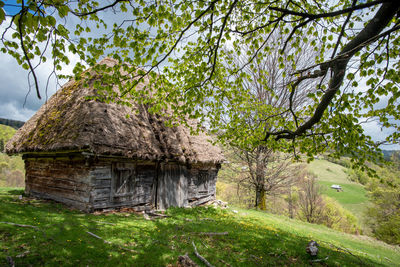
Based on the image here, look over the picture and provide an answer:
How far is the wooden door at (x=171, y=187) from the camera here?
9.30m

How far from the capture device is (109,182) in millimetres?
7355

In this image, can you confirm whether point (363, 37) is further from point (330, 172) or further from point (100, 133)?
point (330, 172)

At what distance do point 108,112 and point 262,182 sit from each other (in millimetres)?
11594

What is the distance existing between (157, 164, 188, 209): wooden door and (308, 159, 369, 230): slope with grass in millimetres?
28074

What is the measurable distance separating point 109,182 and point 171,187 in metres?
3.19

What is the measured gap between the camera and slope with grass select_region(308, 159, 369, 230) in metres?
37.8

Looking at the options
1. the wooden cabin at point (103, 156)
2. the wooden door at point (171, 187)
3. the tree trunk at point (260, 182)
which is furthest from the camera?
the tree trunk at point (260, 182)

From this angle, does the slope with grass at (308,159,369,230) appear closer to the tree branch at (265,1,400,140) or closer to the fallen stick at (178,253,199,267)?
the tree branch at (265,1,400,140)

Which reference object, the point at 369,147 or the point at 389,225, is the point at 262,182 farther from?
the point at 389,225

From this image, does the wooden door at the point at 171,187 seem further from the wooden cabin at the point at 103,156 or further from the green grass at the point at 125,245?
the green grass at the point at 125,245

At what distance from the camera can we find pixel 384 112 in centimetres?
538

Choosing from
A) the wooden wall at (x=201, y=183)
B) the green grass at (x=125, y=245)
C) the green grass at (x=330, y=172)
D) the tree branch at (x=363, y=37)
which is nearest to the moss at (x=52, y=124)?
the green grass at (x=125, y=245)

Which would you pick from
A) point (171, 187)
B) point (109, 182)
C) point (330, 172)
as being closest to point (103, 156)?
point (109, 182)

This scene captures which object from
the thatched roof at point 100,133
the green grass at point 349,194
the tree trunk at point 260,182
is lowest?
the green grass at point 349,194
